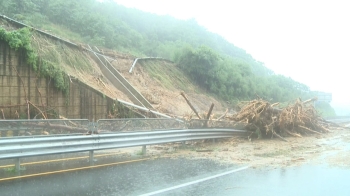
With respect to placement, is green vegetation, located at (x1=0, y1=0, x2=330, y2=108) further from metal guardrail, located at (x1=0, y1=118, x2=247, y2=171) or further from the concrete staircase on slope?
metal guardrail, located at (x1=0, y1=118, x2=247, y2=171)

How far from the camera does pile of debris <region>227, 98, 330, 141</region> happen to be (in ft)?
60.3

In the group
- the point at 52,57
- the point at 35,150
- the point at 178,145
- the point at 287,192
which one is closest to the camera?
the point at 287,192

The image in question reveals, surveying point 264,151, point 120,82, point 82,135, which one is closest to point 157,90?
point 120,82

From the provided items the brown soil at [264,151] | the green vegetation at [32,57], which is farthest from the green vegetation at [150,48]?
the brown soil at [264,151]

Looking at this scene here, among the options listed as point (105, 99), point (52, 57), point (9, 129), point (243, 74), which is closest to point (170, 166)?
point (9, 129)

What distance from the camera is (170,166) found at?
1075 centimetres

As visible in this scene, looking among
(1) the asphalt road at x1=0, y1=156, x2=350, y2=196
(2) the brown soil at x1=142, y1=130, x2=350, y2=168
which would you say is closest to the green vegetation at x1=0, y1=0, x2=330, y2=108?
(2) the brown soil at x1=142, y1=130, x2=350, y2=168

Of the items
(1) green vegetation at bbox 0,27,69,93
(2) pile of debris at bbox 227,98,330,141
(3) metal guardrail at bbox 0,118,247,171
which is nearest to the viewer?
(3) metal guardrail at bbox 0,118,247,171

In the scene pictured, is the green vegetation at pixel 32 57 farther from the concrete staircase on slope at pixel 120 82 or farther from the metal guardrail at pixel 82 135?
the concrete staircase on slope at pixel 120 82

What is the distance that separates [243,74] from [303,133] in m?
31.8

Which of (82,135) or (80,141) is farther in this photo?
(82,135)

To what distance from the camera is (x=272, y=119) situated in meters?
18.4

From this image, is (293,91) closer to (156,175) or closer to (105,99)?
(105,99)

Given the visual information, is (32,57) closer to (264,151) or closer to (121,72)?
(264,151)
